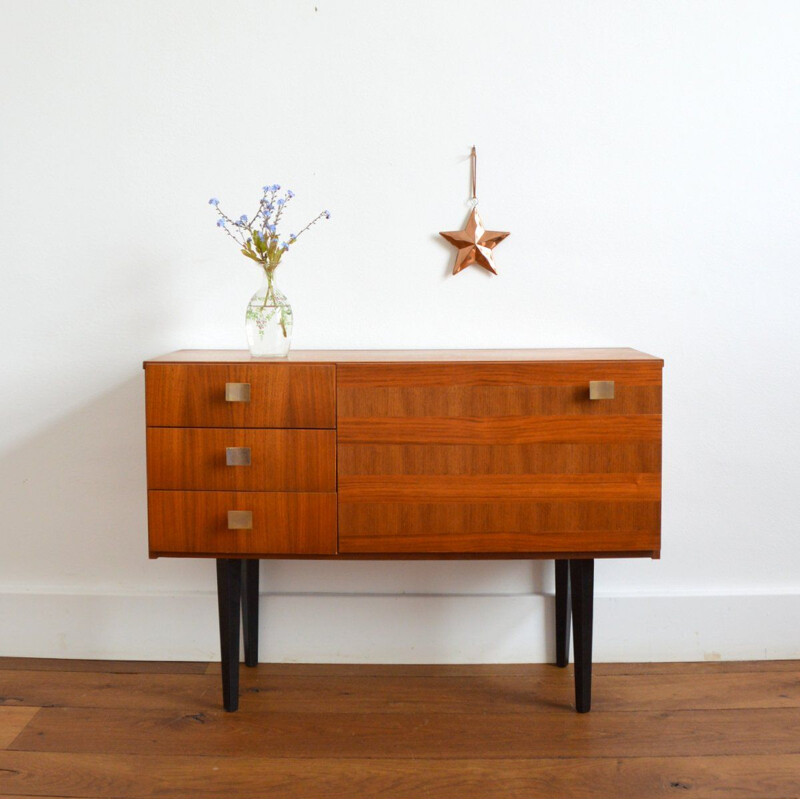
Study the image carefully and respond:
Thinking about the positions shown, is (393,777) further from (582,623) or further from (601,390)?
(601,390)

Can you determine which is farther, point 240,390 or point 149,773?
point 240,390

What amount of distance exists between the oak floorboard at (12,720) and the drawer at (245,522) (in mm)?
532

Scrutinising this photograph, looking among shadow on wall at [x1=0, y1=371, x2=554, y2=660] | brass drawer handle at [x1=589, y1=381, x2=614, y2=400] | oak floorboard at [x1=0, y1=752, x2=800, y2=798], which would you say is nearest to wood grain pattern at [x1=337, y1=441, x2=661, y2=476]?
brass drawer handle at [x1=589, y1=381, x2=614, y2=400]

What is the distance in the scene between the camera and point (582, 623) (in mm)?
1928

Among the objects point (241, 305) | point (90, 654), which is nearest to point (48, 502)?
point (90, 654)

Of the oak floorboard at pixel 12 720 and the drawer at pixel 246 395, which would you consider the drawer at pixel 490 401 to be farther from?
the oak floorboard at pixel 12 720

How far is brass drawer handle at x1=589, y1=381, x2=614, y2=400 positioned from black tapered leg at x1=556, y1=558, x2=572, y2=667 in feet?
1.78

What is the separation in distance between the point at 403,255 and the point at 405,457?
0.62m

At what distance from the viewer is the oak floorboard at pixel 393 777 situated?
5.41 feet

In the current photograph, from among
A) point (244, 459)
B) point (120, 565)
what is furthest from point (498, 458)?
point (120, 565)

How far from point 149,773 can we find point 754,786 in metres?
1.21

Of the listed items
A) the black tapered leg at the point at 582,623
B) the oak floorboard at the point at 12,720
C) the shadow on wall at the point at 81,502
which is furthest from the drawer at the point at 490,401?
the oak floorboard at the point at 12,720

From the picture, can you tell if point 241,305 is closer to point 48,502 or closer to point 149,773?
point 48,502

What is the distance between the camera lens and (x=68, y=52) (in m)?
2.19
